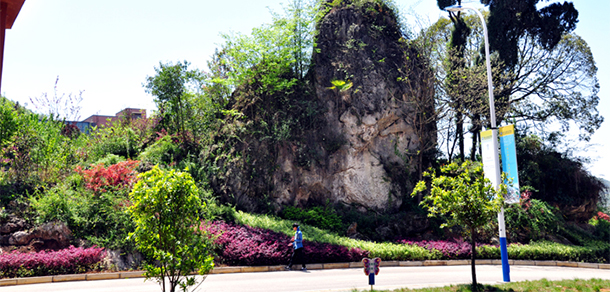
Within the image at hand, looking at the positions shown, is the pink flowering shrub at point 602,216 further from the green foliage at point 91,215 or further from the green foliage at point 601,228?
the green foliage at point 91,215

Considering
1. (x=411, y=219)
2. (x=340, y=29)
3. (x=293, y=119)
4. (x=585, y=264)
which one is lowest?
(x=585, y=264)

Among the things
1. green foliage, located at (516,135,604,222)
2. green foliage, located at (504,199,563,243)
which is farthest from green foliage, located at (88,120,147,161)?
green foliage, located at (516,135,604,222)

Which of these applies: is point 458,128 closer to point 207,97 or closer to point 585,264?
point 585,264

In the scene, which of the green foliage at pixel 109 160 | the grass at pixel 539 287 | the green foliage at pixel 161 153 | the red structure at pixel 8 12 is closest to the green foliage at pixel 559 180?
the grass at pixel 539 287

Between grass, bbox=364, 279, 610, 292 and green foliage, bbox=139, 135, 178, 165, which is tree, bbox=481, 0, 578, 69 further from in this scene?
green foliage, bbox=139, 135, 178, 165

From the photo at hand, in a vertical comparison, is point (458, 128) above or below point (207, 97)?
below

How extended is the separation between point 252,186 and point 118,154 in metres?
8.29

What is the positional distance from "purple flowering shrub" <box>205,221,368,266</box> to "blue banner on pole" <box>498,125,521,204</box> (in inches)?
261

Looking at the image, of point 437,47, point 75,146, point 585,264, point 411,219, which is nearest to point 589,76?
point 437,47

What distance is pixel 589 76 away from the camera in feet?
81.4

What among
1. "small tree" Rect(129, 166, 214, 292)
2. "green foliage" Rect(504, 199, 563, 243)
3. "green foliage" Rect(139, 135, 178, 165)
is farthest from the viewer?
"green foliage" Rect(504, 199, 563, 243)

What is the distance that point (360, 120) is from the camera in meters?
22.0

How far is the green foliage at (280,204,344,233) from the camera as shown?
1975cm

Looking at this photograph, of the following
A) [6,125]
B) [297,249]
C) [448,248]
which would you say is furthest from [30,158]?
[448,248]
